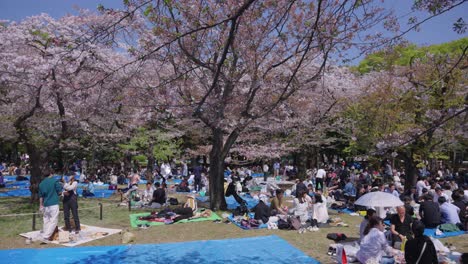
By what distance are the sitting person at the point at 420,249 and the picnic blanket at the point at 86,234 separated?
7089 millimetres

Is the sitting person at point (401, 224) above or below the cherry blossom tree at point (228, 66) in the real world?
below

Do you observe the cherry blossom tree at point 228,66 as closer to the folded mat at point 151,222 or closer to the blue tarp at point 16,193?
the folded mat at point 151,222

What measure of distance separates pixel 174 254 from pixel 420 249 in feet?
16.0

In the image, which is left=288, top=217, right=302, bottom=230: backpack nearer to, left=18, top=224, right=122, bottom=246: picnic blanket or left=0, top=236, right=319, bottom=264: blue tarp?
left=0, top=236, right=319, bottom=264: blue tarp

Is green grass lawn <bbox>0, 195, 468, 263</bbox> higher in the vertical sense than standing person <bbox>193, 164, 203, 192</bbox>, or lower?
lower

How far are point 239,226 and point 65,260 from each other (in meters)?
5.03

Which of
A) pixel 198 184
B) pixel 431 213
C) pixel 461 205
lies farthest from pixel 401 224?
pixel 198 184

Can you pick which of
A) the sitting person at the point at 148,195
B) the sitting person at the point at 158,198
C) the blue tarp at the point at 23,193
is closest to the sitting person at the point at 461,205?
the sitting person at the point at 158,198

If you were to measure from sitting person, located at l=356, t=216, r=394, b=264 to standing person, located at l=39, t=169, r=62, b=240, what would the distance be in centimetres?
697

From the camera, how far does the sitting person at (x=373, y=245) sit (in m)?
6.96

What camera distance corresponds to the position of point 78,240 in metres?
9.31

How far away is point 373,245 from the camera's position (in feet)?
22.9

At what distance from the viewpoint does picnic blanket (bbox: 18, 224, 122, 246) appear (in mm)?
9148

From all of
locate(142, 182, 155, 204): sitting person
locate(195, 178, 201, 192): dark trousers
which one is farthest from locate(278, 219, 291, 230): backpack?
locate(195, 178, 201, 192): dark trousers
